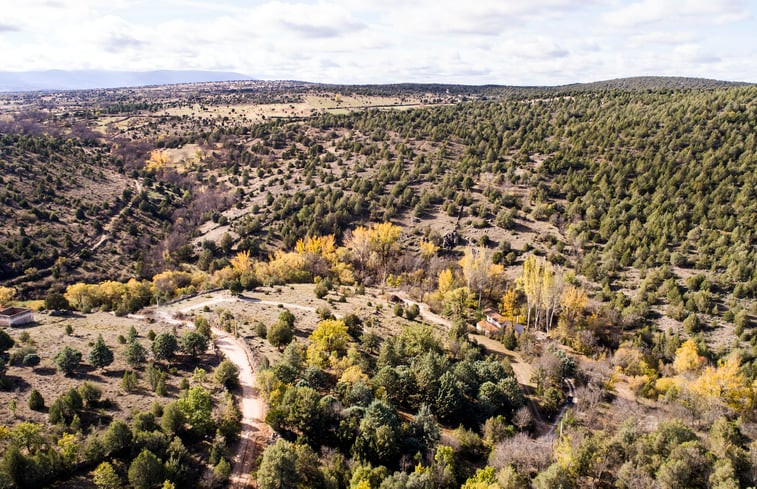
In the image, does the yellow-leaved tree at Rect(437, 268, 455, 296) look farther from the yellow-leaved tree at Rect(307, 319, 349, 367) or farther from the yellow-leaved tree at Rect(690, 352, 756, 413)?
the yellow-leaved tree at Rect(690, 352, 756, 413)

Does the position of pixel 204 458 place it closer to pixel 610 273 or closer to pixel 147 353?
pixel 147 353

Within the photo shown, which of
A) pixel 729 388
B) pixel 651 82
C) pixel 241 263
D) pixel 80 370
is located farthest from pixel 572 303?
pixel 651 82

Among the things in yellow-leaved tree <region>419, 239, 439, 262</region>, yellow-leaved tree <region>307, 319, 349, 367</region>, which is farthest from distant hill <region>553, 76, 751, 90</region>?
yellow-leaved tree <region>307, 319, 349, 367</region>

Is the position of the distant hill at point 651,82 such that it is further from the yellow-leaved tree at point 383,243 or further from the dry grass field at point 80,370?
the dry grass field at point 80,370

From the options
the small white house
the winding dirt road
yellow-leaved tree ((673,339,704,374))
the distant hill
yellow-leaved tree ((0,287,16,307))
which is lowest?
yellow-leaved tree ((673,339,704,374))

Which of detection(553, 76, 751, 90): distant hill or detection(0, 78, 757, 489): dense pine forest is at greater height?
detection(553, 76, 751, 90): distant hill

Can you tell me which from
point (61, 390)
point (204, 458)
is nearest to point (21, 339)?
point (61, 390)

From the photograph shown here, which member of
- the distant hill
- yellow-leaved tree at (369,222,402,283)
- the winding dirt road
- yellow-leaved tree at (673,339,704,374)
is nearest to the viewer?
the winding dirt road

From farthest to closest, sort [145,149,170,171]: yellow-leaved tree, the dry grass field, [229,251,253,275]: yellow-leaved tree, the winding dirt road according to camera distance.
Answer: [145,149,170,171]: yellow-leaved tree, [229,251,253,275]: yellow-leaved tree, the dry grass field, the winding dirt road
